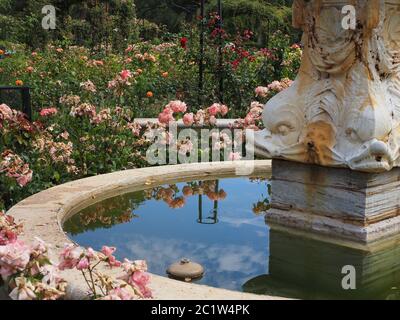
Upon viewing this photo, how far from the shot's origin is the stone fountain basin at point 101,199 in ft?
8.52

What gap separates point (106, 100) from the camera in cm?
791

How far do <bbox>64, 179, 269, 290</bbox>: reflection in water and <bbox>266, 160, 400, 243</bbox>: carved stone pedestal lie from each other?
0.71ft

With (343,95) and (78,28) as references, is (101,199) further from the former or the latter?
(78,28)

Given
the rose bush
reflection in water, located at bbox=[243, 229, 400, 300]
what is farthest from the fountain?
the rose bush

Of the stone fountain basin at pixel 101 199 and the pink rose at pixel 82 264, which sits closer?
A: the pink rose at pixel 82 264

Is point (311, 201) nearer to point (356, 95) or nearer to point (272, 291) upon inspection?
point (356, 95)

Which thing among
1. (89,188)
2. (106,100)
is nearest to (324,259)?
(89,188)

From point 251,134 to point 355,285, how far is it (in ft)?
4.34

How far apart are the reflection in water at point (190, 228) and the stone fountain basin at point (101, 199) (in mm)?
95

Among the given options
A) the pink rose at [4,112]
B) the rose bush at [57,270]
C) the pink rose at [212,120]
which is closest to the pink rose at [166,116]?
the pink rose at [212,120]

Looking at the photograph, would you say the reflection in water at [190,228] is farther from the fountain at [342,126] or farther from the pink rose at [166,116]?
the pink rose at [166,116]

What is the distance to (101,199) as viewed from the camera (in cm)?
450

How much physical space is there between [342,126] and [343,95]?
174mm
